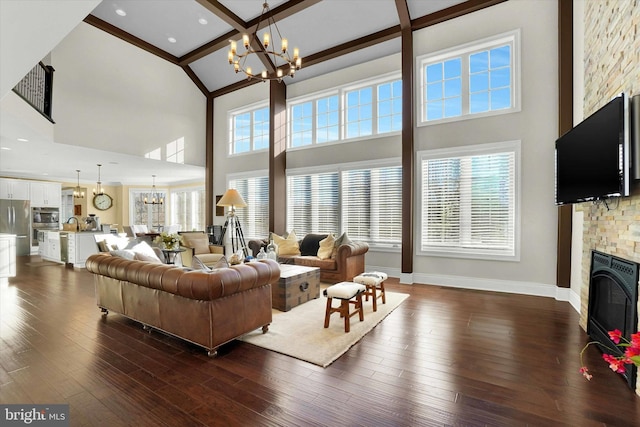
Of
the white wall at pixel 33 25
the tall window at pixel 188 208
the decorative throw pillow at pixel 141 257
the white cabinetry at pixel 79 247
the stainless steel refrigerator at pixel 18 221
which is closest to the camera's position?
the white wall at pixel 33 25

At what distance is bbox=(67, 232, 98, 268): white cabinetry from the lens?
7.17 metres

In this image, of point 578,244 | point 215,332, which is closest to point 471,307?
point 578,244

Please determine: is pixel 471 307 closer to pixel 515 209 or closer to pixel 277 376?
pixel 515 209

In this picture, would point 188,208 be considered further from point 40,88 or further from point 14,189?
point 40,88

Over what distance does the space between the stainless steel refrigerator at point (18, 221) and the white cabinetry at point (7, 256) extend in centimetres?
482

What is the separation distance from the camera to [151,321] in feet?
9.87

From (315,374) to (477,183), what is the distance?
412cm

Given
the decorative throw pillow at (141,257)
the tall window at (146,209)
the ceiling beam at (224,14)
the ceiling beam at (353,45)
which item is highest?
the ceiling beam at (224,14)

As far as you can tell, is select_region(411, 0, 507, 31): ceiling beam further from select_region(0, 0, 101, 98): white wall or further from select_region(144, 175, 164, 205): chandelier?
select_region(144, 175, 164, 205): chandelier

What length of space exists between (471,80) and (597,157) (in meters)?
3.06

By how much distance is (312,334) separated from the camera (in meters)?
3.08

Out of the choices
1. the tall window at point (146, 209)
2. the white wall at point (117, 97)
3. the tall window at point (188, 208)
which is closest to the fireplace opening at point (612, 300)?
the white wall at point (117, 97)

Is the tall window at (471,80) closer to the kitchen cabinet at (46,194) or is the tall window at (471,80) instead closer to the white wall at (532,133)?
the white wall at (532,133)

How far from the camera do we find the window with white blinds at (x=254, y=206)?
7865 millimetres
